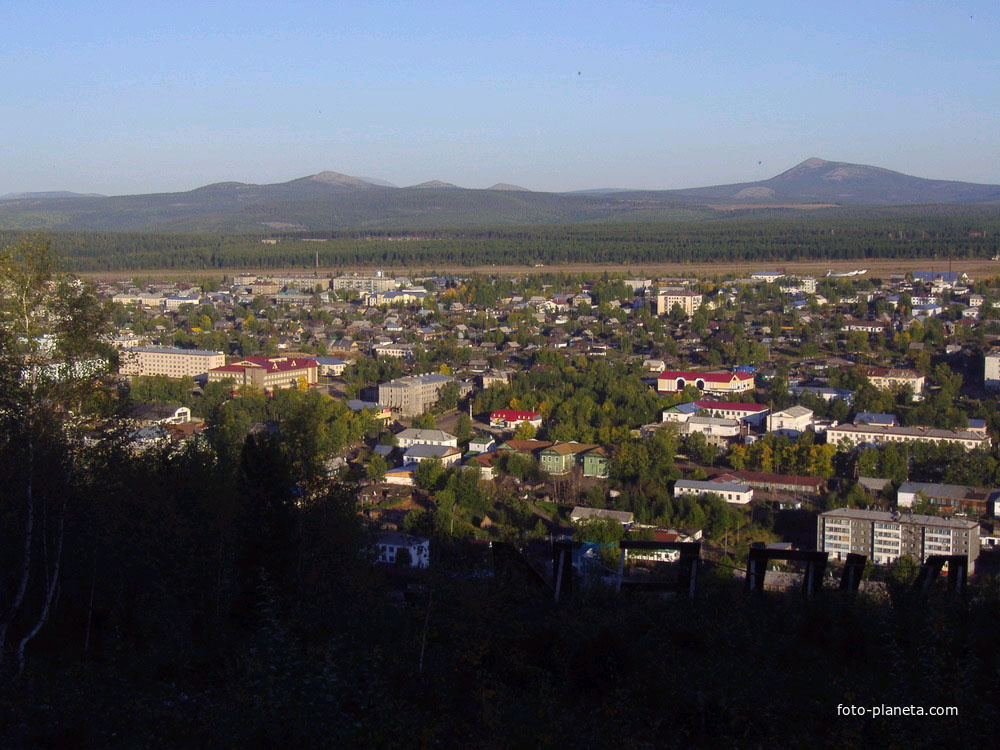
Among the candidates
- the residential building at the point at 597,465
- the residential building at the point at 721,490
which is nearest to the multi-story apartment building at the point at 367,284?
the residential building at the point at 597,465

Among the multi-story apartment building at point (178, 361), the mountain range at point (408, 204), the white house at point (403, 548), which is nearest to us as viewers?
the white house at point (403, 548)

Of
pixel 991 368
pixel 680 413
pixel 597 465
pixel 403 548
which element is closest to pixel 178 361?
pixel 680 413

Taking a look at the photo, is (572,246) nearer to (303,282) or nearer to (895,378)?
(303,282)

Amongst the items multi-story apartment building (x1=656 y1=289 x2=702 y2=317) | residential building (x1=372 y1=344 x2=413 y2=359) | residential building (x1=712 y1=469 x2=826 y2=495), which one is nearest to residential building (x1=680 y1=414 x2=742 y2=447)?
residential building (x1=712 y1=469 x2=826 y2=495)

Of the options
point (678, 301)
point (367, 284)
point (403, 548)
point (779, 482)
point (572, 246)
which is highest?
point (572, 246)

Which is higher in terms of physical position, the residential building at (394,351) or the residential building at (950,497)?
the residential building at (394,351)

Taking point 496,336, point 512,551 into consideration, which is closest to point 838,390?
point 496,336

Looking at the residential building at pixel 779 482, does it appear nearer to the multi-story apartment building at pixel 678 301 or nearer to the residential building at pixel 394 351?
the residential building at pixel 394 351

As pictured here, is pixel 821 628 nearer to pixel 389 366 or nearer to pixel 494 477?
pixel 494 477
